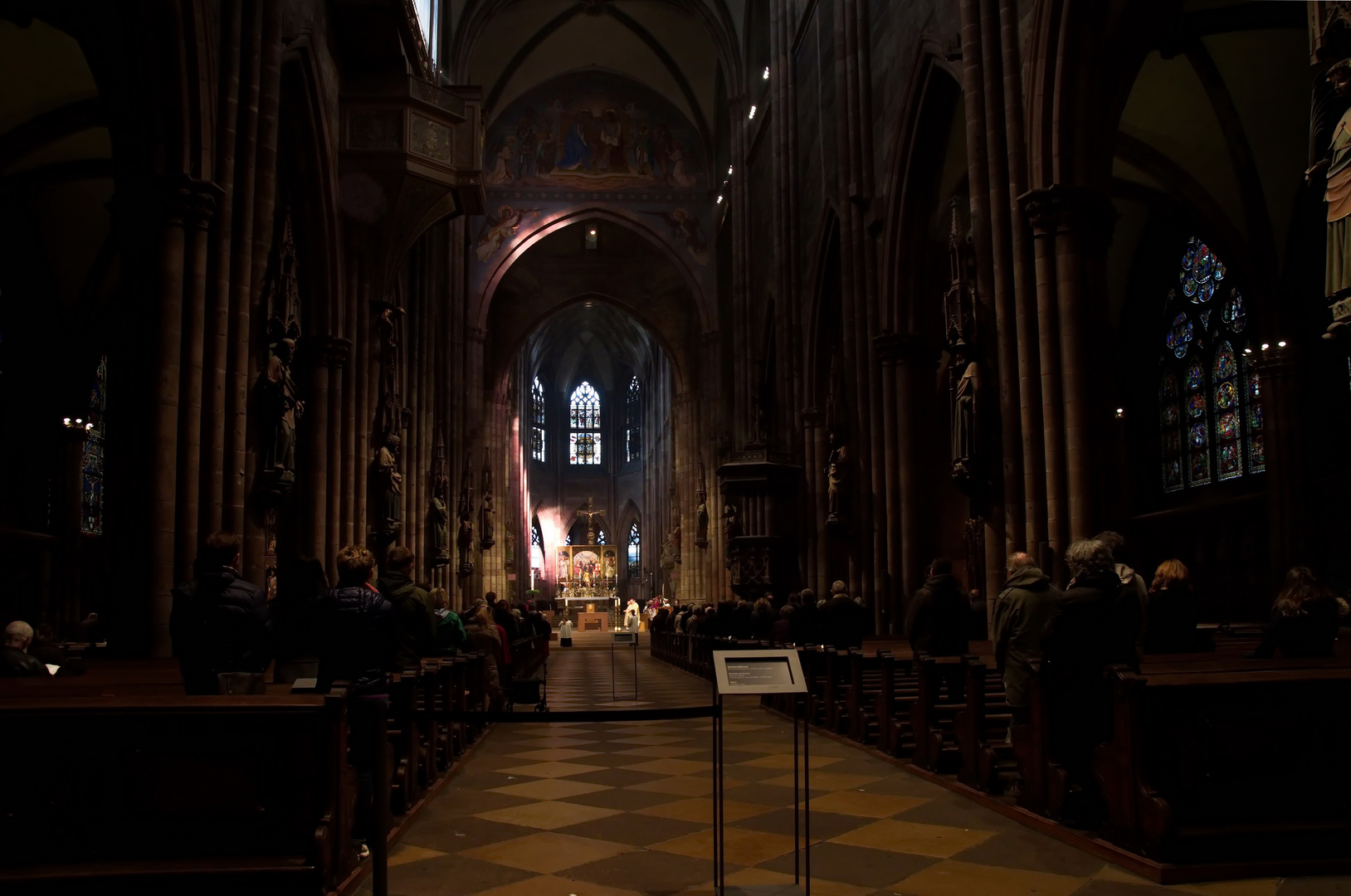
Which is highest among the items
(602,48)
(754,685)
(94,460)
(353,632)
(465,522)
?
(602,48)

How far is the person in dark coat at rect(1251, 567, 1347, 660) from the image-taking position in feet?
22.1

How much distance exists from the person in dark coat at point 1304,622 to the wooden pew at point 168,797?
5427mm

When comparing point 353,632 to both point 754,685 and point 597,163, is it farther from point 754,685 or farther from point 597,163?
point 597,163

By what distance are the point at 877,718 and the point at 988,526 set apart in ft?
12.2

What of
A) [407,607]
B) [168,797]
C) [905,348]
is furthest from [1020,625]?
[905,348]

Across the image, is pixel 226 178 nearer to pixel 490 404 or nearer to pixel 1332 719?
pixel 1332 719

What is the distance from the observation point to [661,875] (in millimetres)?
5195

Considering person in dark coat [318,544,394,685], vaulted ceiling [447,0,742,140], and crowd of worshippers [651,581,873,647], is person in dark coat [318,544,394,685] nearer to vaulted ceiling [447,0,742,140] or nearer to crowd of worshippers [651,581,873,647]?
crowd of worshippers [651,581,873,647]

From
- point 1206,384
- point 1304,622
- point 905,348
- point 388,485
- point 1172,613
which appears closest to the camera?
point 1304,622

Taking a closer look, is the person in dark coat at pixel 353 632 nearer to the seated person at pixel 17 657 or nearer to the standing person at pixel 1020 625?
the standing person at pixel 1020 625

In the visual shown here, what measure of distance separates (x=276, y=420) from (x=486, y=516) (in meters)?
24.0

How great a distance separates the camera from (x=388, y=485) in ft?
57.9

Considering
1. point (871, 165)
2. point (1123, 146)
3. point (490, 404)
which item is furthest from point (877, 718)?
point (490, 404)

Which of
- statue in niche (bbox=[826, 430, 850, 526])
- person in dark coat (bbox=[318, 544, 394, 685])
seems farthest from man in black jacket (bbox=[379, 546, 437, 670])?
statue in niche (bbox=[826, 430, 850, 526])
